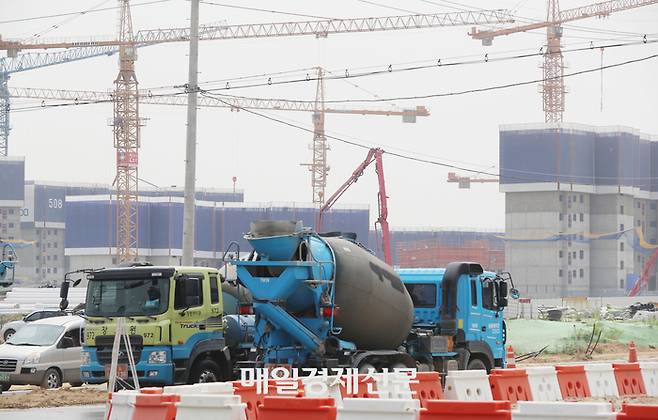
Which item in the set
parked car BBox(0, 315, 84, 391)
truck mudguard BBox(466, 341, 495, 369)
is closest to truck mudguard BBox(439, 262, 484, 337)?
truck mudguard BBox(466, 341, 495, 369)

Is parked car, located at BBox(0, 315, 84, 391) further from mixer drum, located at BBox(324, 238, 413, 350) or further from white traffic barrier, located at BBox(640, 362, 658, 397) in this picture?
white traffic barrier, located at BBox(640, 362, 658, 397)

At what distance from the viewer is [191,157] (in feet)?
104

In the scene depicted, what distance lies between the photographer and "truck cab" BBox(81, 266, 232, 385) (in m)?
21.6

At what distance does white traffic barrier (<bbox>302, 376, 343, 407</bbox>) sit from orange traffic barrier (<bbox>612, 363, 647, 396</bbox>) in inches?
270

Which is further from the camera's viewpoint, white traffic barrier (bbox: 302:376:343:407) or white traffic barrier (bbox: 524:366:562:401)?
white traffic barrier (bbox: 524:366:562:401)

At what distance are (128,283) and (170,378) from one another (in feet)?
6.07

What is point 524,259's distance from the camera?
13812cm

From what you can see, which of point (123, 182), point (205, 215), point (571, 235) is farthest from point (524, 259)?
point (123, 182)

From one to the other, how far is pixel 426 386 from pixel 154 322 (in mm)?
5533

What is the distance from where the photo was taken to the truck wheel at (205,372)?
22188 millimetres

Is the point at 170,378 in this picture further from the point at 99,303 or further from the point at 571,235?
the point at 571,235

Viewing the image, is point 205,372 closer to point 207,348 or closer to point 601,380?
point 207,348

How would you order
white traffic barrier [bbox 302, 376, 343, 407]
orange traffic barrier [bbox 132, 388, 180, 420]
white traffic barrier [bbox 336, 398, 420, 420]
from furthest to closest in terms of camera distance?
white traffic barrier [bbox 302, 376, 343, 407], orange traffic barrier [bbox 132, 388, 180, 420], white traffic barrier [bbox 336, 398, 420, 420]

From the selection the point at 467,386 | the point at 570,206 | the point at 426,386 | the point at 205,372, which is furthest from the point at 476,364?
the point at 570,206
